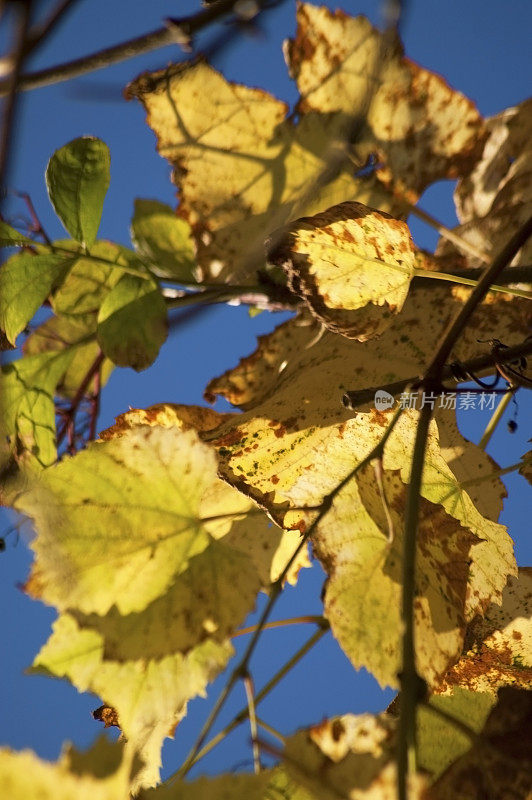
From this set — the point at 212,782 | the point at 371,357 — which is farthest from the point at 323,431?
the point at 212,782

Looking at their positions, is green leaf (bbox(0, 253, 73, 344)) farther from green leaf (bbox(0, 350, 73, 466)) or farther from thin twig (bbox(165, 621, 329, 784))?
thin twig (bbox(165, 621, 329, 784))

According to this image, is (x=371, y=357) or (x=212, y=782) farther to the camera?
(x=371, y=357)

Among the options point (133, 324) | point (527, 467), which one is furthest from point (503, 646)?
point (133, 324)

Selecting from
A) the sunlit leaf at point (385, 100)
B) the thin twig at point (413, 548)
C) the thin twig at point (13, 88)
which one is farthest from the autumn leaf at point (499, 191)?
the thin twig at point (13, 88)

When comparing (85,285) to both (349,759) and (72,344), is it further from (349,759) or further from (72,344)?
(349,759)

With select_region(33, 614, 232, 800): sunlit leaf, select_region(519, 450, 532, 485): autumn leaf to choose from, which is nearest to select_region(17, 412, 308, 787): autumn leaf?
select_region(33, 614, 232, 800): sunlit leaf

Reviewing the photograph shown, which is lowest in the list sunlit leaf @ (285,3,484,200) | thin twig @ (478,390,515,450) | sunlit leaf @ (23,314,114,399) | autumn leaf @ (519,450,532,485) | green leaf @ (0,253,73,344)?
green leaf @ (0,253,73,344)

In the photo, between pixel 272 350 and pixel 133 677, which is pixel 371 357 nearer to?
pixel 272 350

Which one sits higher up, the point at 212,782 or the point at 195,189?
the point at 195,189
